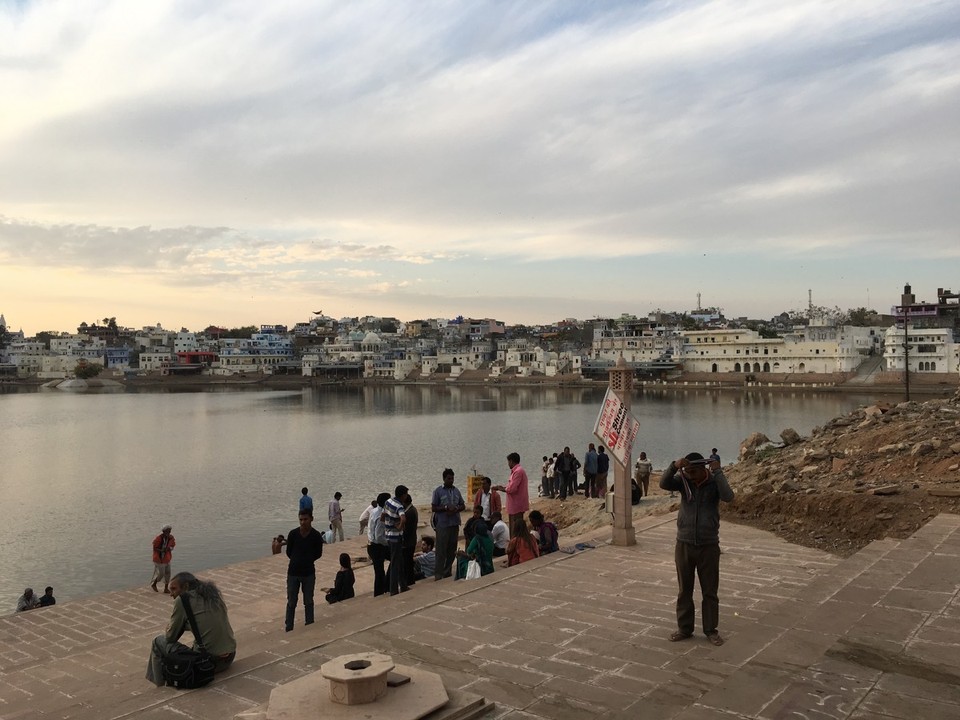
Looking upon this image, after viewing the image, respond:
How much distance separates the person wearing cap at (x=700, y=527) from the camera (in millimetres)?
4660

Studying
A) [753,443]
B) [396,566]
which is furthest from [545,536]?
[753,443]

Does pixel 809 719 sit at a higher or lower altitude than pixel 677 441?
higher

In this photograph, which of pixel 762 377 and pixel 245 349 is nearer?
pixel 762 377

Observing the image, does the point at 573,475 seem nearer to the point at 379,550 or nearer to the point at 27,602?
the point at 379,550

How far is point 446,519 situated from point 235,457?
29.6m

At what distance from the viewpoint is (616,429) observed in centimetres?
788

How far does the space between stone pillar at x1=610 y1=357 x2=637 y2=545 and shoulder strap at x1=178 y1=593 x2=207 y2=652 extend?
15.2 ft

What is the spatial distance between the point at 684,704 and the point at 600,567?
11.1 feet

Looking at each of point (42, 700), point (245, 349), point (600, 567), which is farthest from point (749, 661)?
point (245, 349)

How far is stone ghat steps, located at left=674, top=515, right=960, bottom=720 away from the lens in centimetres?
345

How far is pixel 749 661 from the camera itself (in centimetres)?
404

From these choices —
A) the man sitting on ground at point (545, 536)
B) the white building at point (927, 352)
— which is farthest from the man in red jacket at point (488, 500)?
the white building at point (927, 352)

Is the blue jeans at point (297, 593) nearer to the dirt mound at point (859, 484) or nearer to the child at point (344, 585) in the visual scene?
the child at point (344, 585)

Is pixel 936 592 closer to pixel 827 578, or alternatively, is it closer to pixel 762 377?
pixel 827 578
